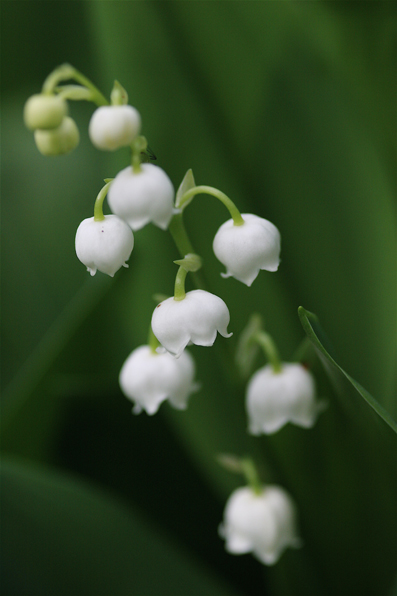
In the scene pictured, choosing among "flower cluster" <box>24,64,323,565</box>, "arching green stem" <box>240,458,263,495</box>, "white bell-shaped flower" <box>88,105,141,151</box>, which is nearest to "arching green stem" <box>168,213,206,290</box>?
"flower cluster" <box>24,64,323,565</box>

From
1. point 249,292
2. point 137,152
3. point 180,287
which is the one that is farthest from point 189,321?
point 249,292

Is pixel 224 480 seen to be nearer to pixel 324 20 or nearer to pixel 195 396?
pixel 195 396

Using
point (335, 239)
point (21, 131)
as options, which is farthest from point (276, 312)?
point (21, 131)

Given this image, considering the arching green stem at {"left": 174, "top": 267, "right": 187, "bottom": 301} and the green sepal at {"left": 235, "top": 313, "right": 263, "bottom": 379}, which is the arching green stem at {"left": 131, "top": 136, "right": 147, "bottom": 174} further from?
the green sepal at {"left": 235, "top": 313, "right": 263, "bottom": 379}

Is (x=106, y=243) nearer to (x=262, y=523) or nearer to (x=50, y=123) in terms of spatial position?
(x=50, y=123)

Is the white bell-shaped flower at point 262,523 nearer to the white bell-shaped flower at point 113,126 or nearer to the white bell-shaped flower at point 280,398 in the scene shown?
the white bell-shaped flower at point 280,398

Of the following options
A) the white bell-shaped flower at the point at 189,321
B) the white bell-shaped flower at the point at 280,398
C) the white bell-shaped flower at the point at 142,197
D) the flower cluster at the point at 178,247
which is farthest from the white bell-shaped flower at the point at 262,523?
the white bell-shaped flower at the point at 142,197
